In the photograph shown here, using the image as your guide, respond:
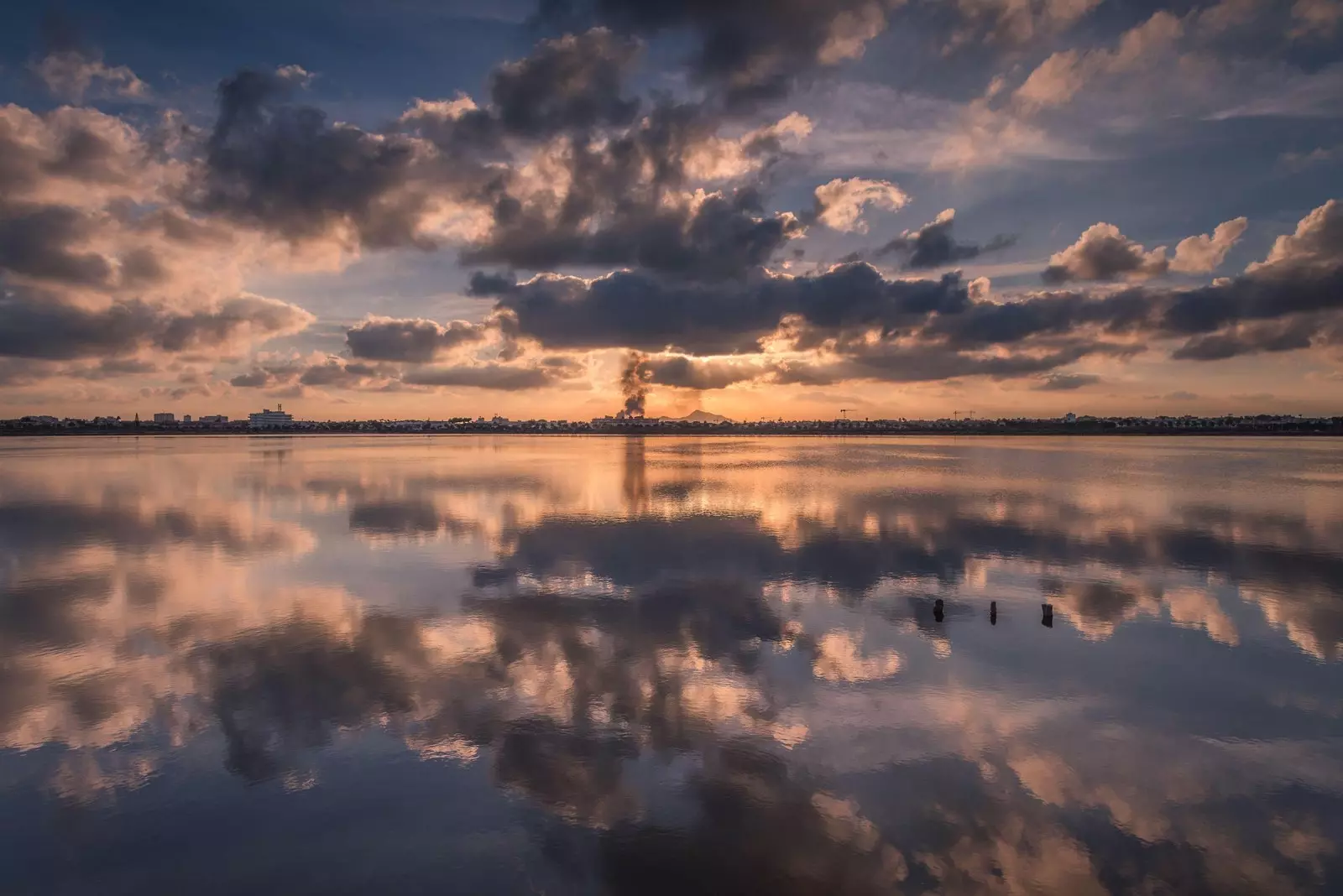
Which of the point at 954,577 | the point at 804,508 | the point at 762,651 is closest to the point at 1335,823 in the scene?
the point at 762,651

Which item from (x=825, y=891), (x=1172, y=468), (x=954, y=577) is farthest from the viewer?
(x=1172, y=468)

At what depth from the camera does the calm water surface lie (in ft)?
36.8

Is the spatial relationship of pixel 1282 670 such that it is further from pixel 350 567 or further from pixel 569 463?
pixel 569 463

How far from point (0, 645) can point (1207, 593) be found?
41721mm

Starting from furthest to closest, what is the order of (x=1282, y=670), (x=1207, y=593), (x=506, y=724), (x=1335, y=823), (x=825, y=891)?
1. (x=1207, y=593)
2. (x=1282, y=670)
3. (x=506, y=724)
4. (x=1335, y=823)
5. (x=825, y=891)

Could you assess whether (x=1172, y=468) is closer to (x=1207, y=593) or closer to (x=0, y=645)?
(x=1207, y=593)

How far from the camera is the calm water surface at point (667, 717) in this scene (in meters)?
11.2

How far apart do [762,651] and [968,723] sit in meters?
6.16

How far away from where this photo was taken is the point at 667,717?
16047 millimetres

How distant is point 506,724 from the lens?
1551cm

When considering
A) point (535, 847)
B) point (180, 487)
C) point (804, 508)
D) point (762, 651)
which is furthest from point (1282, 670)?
point (180, 487)

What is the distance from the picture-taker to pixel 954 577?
30.2 metres

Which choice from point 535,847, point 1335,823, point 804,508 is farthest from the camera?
point 804,508

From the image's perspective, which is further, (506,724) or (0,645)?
(0,645)
